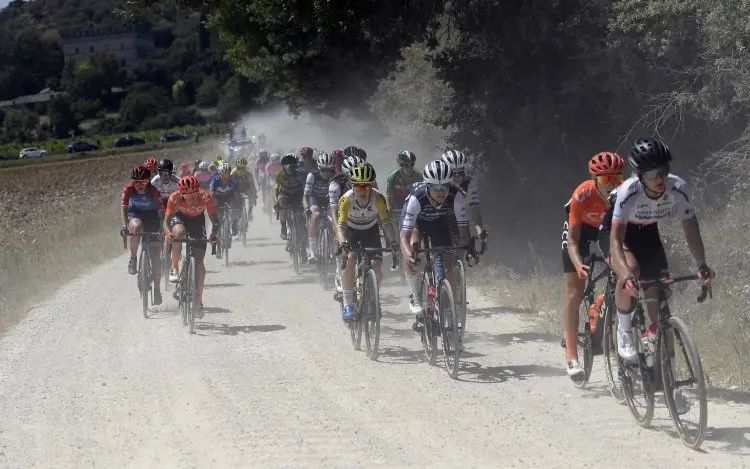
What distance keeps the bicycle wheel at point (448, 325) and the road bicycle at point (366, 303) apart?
971 mm

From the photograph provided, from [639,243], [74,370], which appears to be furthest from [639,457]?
[74,370]

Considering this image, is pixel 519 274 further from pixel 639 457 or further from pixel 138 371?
pixel 639 457

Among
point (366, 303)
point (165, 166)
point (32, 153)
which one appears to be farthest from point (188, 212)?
point (32, 153)

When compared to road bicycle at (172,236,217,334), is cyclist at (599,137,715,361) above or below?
above

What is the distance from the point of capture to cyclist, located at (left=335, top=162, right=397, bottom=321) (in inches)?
457

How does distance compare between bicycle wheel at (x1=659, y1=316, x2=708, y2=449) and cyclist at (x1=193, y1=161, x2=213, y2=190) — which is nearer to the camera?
bicycle wheel at (x1=659, y1=316, x2=708, y2=449)

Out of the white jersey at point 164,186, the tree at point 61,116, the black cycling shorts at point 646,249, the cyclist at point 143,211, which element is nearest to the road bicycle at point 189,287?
the cyclist at point 143,211

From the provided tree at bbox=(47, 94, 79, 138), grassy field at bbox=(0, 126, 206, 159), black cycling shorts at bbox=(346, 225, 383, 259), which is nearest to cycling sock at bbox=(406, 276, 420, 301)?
black cycling shorts at bbox=(346, 225, 383, 259)

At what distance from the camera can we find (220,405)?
9180 mm

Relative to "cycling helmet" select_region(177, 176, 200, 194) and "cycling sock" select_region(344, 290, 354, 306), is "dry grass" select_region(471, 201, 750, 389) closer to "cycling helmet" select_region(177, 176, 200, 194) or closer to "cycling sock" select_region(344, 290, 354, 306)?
"cycling sock" select_region(344, 290, 354, 306)

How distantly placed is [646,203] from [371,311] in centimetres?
451

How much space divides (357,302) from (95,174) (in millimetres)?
57718

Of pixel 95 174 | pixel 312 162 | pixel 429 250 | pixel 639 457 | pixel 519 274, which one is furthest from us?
pixel 95 174

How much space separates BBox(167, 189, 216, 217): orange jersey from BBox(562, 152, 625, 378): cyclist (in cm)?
676
